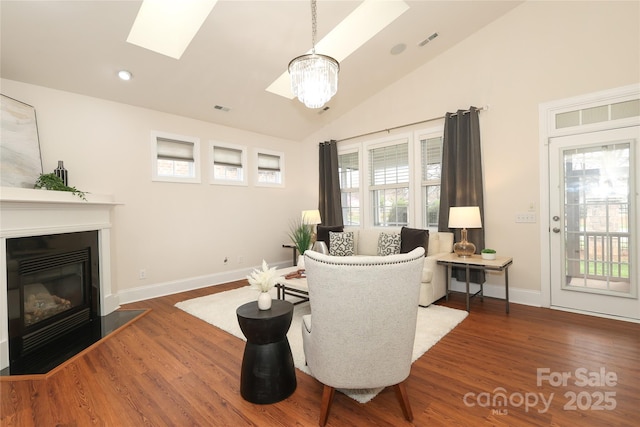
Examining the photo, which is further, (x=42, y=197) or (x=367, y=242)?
(x=367, y=242)

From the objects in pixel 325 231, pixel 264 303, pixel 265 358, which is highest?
pixel 325 231

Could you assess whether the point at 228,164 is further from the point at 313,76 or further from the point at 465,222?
the point at 465,222

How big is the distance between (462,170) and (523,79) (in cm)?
126

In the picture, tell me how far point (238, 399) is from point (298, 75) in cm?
241

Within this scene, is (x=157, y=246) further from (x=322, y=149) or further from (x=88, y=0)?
(x=322, y=149)

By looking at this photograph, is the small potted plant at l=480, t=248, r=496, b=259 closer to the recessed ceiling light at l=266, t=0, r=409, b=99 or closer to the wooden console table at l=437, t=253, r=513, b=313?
the wooden console table at l=437, t=253, r=513, b=313

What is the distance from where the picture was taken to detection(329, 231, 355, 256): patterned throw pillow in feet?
15.6

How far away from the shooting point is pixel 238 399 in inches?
77.1

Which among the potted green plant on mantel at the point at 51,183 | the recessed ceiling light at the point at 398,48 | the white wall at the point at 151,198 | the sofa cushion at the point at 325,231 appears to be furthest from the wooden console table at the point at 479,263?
the potted green plant on mantel at the point at 51,183

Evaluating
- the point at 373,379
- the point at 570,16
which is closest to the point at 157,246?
the point at 373,379

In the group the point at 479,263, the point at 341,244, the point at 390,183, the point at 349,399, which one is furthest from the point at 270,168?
the point at 349,399

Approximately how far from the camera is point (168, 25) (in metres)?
3.39

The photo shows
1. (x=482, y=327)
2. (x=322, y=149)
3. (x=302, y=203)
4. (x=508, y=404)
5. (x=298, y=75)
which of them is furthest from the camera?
(x=302, y=203)

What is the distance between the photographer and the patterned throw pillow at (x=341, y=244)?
15.6 feet
